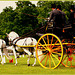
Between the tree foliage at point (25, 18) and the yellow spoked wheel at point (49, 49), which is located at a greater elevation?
the tree foliage at point (25, 18)

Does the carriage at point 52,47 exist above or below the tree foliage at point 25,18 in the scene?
below

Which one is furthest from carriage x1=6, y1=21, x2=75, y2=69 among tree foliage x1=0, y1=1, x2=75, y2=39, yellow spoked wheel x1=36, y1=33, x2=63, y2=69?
tree foliage x1=0, y1=1, x2=75, y2=39

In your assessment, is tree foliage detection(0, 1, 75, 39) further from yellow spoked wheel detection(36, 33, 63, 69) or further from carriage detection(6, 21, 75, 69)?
yellow spoked wheel detection(36, 33, 63, 69)

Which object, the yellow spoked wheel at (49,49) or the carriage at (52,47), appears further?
the yellow spoked wheel at (49,49)

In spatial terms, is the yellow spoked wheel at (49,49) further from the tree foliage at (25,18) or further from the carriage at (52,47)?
the tree foliage at (25,18)

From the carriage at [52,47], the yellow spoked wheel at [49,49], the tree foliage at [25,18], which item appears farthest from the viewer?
the tree foliage at [25,18]

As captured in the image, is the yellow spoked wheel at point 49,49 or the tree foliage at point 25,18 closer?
the yellow spoked wheel at point 49,49

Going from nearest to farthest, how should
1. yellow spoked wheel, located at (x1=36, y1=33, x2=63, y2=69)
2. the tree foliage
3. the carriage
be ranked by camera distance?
the carriage
yellow spoked wheel, located at (x1=36, y1=33, x2=63, y2=69)
the tree foliage

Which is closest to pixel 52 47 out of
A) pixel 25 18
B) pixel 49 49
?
pixel 49 49

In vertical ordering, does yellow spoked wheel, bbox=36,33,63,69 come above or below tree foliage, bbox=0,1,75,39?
below

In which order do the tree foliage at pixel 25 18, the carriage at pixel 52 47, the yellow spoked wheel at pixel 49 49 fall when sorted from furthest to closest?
the tree foliage at pixel 25 18 → the yellow spoked wheel at pixel 49 49 → the carriage at pixel 52 47

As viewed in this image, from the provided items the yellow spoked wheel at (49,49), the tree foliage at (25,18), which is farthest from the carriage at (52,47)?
the tree foliage at (25,18)

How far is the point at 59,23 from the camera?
34.6ft

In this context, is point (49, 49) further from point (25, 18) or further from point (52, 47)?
point (25, 18)
